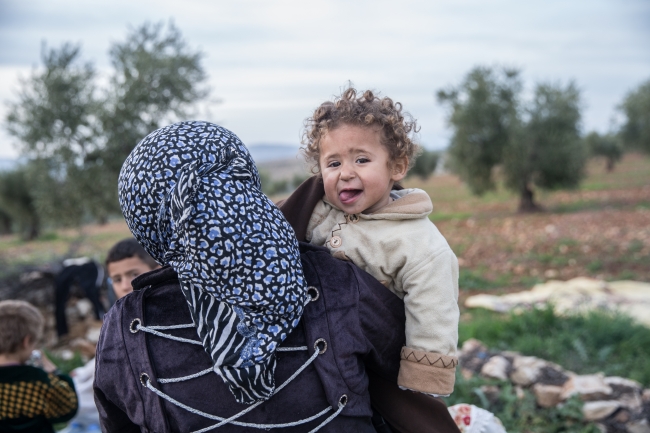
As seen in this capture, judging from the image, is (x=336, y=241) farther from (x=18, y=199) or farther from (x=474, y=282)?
(x=18, y=199)

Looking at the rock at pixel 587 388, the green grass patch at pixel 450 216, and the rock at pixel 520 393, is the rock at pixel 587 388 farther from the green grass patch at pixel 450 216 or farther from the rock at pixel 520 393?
the green grass patch at pixel 450 216

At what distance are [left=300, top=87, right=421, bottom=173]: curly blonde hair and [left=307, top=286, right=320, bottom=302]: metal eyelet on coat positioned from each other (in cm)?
69

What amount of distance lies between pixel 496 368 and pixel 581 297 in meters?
3.53

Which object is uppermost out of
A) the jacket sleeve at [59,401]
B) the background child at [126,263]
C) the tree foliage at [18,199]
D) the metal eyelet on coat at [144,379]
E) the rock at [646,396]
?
the metal eyelet on coat at [144,379]

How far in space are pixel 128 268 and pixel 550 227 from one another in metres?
12.5

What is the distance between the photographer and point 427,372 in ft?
5.50

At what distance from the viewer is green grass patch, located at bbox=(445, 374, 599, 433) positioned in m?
3.91

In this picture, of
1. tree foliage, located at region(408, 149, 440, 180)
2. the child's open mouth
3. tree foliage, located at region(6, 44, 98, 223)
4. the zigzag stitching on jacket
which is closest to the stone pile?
the zigzag stitching on jacket

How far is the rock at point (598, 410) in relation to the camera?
3895 mm

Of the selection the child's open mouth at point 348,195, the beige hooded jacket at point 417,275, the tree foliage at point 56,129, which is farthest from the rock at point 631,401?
the tree foliage at point 56,129

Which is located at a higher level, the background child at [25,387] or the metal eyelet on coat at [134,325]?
the metal eyelet on coat at [134,325]

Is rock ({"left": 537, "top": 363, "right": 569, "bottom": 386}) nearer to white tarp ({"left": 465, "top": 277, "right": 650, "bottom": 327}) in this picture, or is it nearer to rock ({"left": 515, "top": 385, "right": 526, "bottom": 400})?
rock ({"left": 515, "top": 385, "right": 526, "bottom": 400})

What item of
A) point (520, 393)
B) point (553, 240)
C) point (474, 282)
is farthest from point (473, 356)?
point (553, 240)

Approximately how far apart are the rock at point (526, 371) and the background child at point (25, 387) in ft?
10.6
